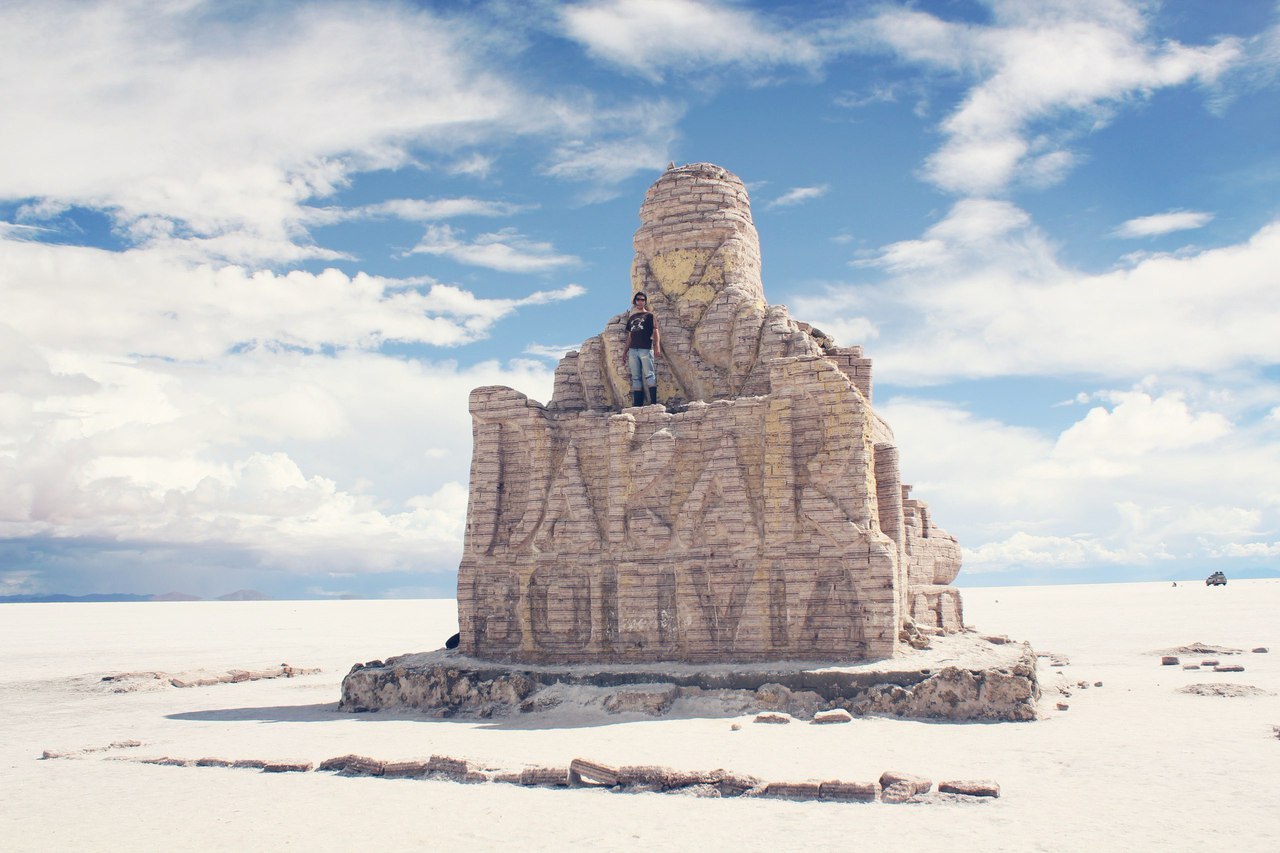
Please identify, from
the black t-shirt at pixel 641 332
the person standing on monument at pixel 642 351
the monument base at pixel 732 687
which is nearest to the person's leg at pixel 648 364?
the person standing on monument at pixel 642 351

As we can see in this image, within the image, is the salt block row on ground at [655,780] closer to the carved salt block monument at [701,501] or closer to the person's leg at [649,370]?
the carved salt block monument at [701,501]

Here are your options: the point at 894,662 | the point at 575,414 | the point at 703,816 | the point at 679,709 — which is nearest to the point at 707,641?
the point at 679,709

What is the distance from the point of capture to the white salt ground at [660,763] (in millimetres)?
9703

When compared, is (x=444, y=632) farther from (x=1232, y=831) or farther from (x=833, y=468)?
(x=1232, y=831)

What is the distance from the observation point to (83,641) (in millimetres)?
44531

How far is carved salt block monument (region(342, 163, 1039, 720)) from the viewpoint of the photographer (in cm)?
1605

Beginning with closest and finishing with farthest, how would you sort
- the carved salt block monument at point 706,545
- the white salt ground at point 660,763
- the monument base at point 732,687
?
1. the white salt ground at point 660,763
2. the monument base at point 732,687
3. the carved salt block monument at point 706,545

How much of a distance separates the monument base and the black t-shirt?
639 centimetres

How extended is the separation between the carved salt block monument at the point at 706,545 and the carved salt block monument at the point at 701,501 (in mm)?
36

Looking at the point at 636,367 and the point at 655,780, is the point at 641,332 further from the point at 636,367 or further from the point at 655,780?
the point at 655,780

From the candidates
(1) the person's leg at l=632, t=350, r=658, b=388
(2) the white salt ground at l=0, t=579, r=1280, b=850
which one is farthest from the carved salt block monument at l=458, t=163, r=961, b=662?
(2) the white salt ground at l=0, t=579, r=1280, b=850

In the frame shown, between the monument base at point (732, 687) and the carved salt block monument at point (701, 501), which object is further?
the carved salt block monument at point (701, 501)

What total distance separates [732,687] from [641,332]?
741 cm

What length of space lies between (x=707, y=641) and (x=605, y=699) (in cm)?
203
